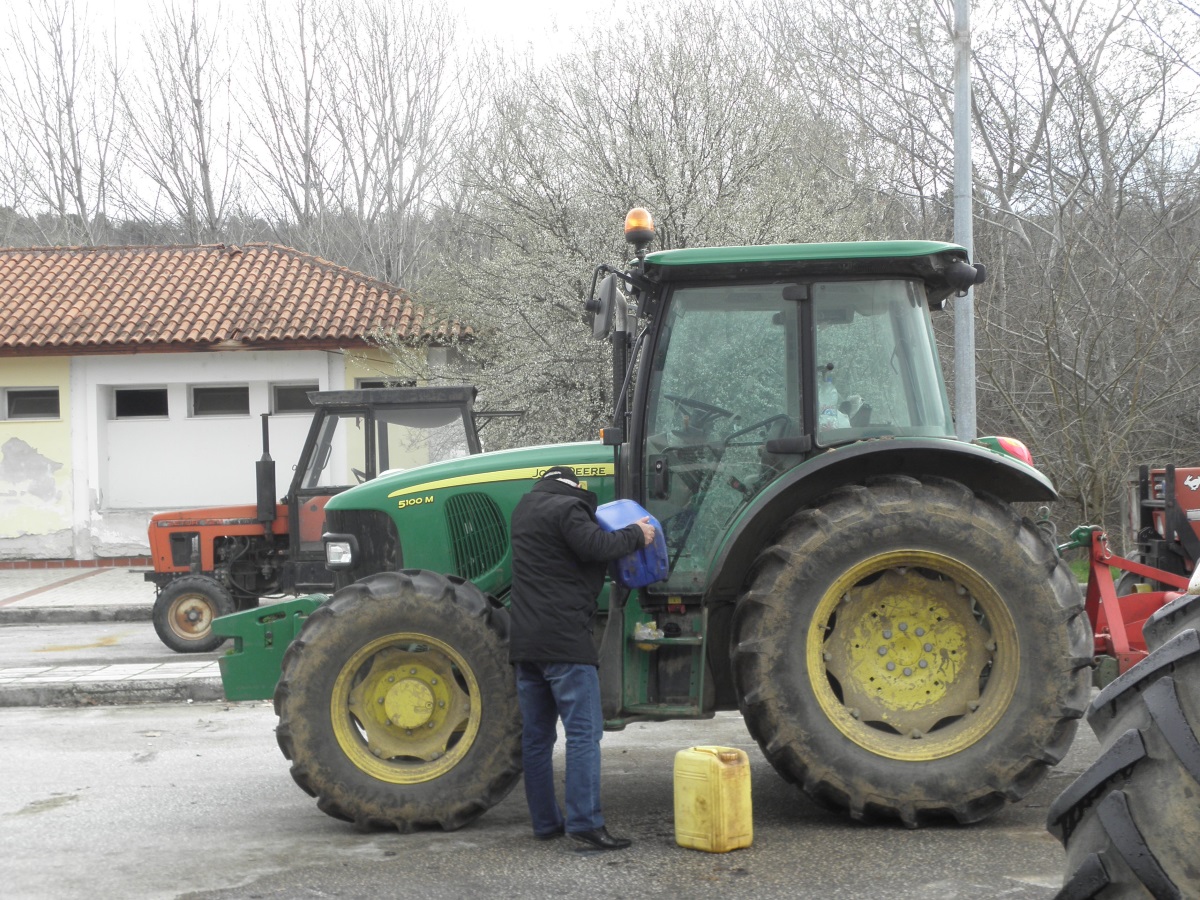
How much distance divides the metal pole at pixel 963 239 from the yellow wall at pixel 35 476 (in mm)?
14497

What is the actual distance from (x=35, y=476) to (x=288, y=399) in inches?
160

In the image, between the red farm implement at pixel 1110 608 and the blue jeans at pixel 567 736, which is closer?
the blue jeans at pixel 567 736

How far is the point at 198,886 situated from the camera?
4859mm

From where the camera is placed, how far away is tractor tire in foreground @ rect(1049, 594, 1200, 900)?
2883 millimetres

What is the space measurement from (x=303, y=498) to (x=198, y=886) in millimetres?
7174

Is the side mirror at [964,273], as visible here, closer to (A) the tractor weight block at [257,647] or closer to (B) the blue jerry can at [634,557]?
(B) the blue jerry can at [634,557]

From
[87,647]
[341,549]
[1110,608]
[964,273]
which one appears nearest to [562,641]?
[341,549]

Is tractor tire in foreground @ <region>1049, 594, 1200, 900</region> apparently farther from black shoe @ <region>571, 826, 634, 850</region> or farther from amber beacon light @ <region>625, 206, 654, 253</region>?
amber beacon light @ <region>625, 206, 654, 253</region>

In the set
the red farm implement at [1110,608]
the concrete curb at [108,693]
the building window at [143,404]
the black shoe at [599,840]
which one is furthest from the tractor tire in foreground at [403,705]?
the building window at [143,404]

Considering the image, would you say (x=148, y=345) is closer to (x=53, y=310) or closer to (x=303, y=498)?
(x=53, y=310)

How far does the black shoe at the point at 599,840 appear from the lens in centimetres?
514

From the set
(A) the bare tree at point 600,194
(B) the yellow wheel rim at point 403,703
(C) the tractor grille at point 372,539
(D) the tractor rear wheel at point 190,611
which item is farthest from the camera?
(A) the bare tree at point 600,194

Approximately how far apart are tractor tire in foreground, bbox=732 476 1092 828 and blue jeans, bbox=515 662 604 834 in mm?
625

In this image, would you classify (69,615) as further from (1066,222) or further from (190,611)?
(1066,222)
